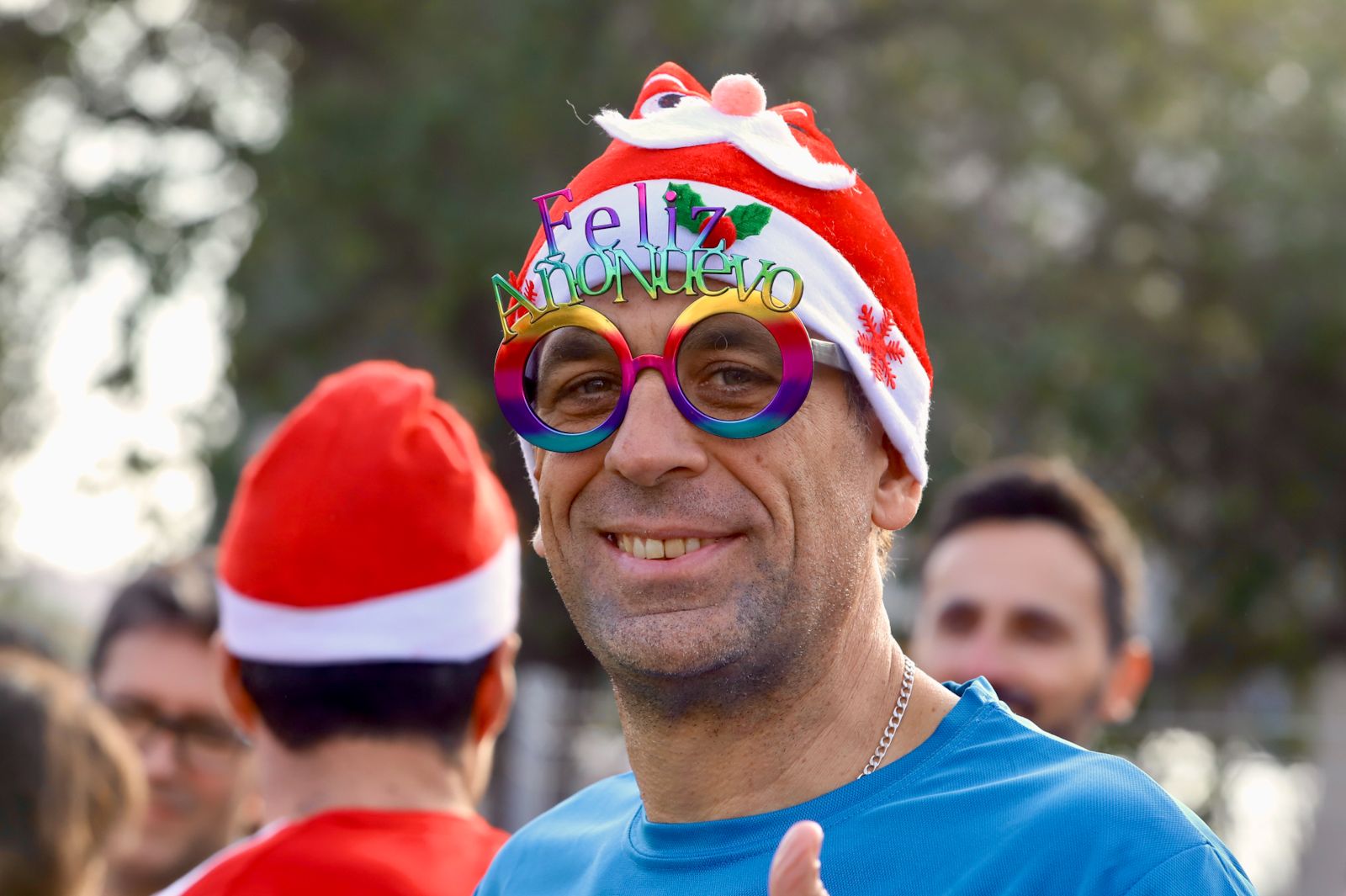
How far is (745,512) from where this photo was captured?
2.06m

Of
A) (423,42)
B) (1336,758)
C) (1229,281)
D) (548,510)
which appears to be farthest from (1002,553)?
(1336,758)

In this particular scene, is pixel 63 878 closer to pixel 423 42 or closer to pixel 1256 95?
pixel 423 42

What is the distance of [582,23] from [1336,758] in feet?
34.6

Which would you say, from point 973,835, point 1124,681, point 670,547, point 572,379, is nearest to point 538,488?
point 572,379

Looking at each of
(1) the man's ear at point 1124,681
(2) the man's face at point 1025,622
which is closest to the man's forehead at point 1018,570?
(2) the man's face at point 1025,622

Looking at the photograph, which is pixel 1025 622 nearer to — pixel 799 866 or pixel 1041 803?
pixel 1041 803

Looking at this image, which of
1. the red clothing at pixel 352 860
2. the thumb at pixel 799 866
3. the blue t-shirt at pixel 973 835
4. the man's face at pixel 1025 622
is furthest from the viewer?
the man's face at pixel 1025 622

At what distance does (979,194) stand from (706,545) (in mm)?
11222

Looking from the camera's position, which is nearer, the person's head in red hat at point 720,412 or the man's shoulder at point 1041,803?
the man's shoulder at point 1041,803

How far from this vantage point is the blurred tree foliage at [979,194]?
11.2 meters

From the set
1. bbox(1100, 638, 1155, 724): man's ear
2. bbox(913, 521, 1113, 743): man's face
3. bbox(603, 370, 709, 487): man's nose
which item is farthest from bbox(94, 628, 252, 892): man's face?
bbox(603, 370, 709, 487): man's nose

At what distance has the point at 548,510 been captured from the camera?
221cm

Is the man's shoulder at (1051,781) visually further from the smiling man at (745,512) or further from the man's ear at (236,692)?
the man's ear at (236,692)

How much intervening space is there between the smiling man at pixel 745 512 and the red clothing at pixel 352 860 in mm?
600
